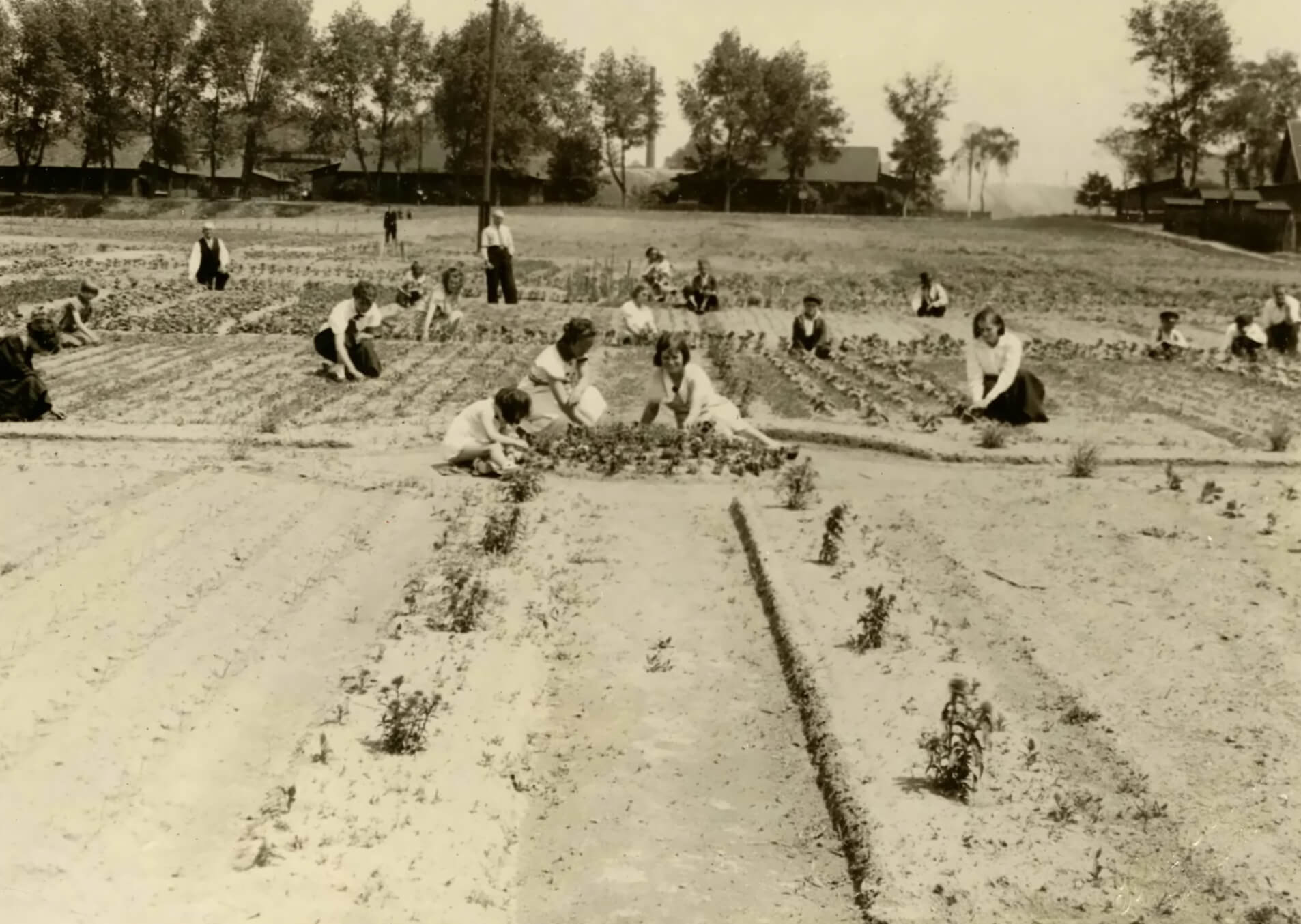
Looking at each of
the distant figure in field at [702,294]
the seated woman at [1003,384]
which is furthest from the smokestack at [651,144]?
the seated woman at [1003,384]

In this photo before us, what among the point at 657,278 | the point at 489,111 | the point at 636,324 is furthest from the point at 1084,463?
the point at 489,111

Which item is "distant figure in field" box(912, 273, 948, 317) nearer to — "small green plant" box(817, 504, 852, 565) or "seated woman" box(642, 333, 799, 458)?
"seated woman" box(642, 333, 799, 458)

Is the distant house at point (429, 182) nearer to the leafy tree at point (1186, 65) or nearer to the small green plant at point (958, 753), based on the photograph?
the leafy tree at point (1186, 65)

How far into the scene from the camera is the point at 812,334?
16969 millimetres

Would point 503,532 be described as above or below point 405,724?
above

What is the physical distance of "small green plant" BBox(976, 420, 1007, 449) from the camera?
452 inches

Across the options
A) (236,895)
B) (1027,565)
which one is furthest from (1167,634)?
(236,895)

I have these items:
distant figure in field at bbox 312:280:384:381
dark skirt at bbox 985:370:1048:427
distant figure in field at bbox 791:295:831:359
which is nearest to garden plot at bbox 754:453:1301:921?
dark skirt at bbox 985:370:1048:427

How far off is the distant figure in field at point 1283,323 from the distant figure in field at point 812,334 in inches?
228

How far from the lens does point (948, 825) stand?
523 cm

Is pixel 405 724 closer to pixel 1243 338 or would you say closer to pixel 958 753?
pixel 958 753

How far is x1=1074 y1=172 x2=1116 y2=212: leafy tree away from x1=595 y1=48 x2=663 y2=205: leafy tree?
70.5ft

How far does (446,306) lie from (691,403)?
7.51m

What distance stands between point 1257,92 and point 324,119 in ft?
136
